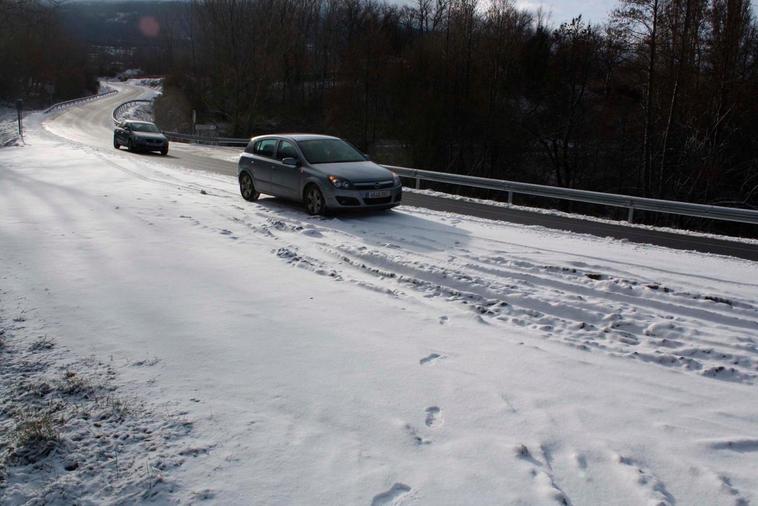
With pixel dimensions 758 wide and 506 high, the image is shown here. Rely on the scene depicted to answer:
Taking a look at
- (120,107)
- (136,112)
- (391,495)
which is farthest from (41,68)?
(391,495)

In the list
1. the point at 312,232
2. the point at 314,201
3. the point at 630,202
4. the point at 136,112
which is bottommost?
the point at 312,232

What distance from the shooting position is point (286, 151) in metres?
13.8

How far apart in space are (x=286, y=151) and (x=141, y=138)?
19082 millimetres

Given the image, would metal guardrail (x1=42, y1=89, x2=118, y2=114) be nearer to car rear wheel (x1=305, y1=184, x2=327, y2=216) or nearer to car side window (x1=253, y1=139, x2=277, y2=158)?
car side window (x1=253, y1=139, x2=277, y2=158)

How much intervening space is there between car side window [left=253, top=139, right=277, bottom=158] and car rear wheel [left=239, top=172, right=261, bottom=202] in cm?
66

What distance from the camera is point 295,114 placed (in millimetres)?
63781

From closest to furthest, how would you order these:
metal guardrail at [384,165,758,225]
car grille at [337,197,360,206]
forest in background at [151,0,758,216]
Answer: car grille at [337,197,360,206], metal guardrail at [384,165,758,225], forest in background at [151,0,758,216]

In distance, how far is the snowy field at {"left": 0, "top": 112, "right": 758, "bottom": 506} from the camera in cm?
361

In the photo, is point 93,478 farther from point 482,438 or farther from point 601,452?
point 601,452

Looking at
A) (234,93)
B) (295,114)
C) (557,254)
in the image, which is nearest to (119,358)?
(557,254)

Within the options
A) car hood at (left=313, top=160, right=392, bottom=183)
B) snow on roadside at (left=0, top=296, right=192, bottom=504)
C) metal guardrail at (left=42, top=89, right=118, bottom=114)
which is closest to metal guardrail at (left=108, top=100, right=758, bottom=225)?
car hood at (left=313, top=160, right=392, bottom=183)

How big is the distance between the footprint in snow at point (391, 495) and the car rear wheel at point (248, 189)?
12.0m

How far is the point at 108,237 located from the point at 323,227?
12.7 ft

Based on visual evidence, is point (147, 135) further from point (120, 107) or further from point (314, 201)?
point (120, 107)
